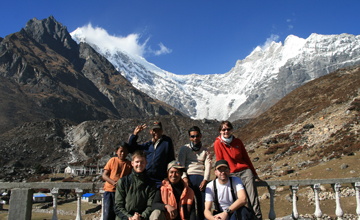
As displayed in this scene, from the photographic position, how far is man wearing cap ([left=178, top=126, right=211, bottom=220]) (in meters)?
4.62

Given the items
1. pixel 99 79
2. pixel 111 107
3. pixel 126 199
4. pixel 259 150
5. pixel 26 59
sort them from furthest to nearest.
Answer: pixel 99 79
pixel 111 107
pixel 26 59
pixel 259 150
pixel 126 199

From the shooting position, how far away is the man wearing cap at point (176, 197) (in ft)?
13.6

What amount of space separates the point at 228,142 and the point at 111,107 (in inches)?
5760

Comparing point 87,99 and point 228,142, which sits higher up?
point 87,99

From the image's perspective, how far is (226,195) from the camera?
4.34 metres

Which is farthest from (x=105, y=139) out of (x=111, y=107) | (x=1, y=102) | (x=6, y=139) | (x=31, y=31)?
(x=31, y=31)

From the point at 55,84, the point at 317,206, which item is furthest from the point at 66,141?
the point at 317,206

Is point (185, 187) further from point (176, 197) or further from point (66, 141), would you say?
point (66, 141)

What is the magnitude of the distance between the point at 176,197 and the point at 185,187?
0.74ft

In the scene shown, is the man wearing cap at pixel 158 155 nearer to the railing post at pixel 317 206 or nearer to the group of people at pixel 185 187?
the group of people at pixel 185 187

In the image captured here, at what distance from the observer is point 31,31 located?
571 feet

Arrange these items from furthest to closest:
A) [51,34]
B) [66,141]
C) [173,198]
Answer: [51,34] < [66,141] < [173,198]

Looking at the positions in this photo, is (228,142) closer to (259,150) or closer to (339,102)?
(259,150)

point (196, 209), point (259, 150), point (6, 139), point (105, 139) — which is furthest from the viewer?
point (105, 139)
